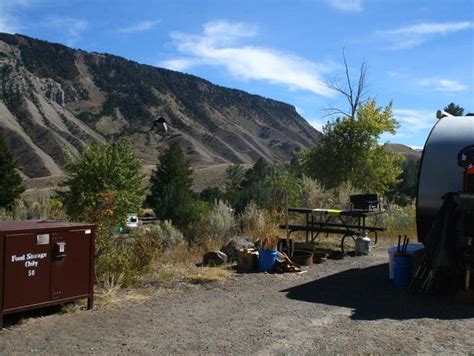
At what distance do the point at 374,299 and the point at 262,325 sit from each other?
2195mm

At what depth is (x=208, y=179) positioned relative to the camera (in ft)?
254

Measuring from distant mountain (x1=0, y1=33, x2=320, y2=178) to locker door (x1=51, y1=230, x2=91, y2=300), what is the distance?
75.6m

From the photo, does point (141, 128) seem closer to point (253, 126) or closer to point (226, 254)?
point (253, 126)

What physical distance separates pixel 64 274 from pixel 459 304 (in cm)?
514

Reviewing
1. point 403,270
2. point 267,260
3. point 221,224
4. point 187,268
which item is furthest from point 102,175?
point 403,270

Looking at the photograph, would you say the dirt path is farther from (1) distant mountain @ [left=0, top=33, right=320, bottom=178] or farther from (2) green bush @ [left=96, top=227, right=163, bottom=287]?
(1) distant mountain @ [left=0, top=33, right=320, bottom=178]

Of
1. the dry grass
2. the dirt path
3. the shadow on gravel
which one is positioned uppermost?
the dry grass

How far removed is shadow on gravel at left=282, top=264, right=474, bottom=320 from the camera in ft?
22.6

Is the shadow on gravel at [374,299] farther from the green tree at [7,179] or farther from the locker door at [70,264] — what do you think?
the green tree at [7,179]

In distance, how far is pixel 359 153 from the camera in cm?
2012

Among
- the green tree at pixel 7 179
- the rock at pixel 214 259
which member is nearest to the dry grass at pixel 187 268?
the rock at pixel 214 259

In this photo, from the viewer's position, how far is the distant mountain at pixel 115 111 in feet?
295

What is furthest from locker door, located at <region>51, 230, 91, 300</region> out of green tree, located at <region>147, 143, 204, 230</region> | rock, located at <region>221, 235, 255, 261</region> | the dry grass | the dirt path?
green tree, located at <region>147, 143, 204, 230</region>

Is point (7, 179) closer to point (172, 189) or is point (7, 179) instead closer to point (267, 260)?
point (172, 189)
